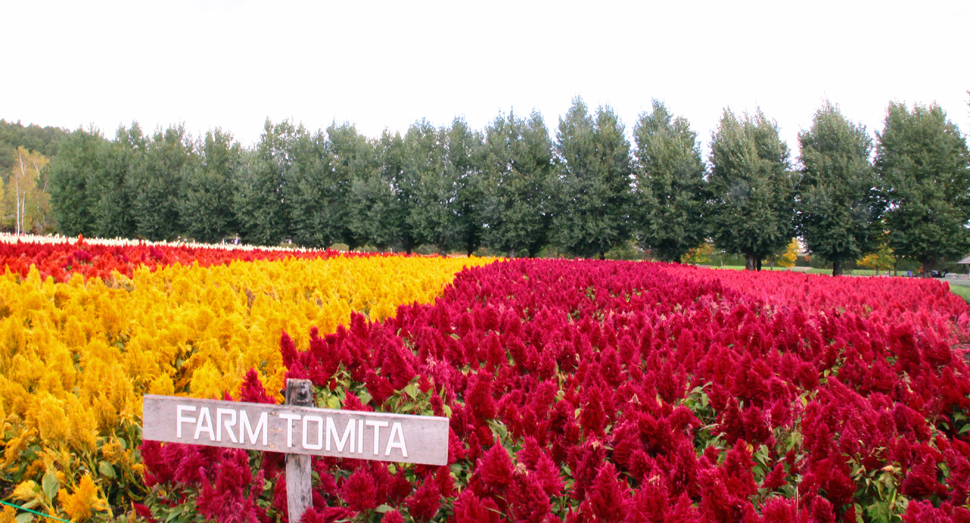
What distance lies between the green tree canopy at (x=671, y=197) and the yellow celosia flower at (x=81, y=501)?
2920 cm

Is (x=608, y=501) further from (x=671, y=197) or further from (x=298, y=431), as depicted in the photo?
(x=671, y=197)

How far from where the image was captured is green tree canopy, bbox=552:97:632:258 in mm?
30672

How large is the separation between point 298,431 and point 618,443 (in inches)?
42.9

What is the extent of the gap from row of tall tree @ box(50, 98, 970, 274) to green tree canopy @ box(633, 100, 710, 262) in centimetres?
11

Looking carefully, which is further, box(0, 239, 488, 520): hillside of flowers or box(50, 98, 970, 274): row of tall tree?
box(50, 98, 970, 274): row of tall tree

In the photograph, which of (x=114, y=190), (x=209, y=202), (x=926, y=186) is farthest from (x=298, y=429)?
(x=114, y=190)

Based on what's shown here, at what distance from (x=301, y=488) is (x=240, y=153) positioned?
149ft

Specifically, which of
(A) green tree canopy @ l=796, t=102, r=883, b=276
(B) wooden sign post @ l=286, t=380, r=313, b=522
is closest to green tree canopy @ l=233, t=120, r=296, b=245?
(A) green tree canopy @ l=796, t=102, r=883, b=276

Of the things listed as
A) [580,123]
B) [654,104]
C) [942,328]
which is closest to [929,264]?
[654,104]

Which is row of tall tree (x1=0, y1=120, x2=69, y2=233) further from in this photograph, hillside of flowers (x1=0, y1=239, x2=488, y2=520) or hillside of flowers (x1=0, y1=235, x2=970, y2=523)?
hillside of flowers (x1=0, y1=235, x2=970, y2=523)

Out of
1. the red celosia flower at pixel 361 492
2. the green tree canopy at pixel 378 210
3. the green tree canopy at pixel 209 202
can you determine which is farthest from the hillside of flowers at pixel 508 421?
the green tree canopy at pixel 209 202

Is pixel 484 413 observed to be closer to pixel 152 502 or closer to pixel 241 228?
pixel 152 502

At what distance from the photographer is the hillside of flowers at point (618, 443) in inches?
59.7

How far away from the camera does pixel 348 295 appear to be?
535cm
